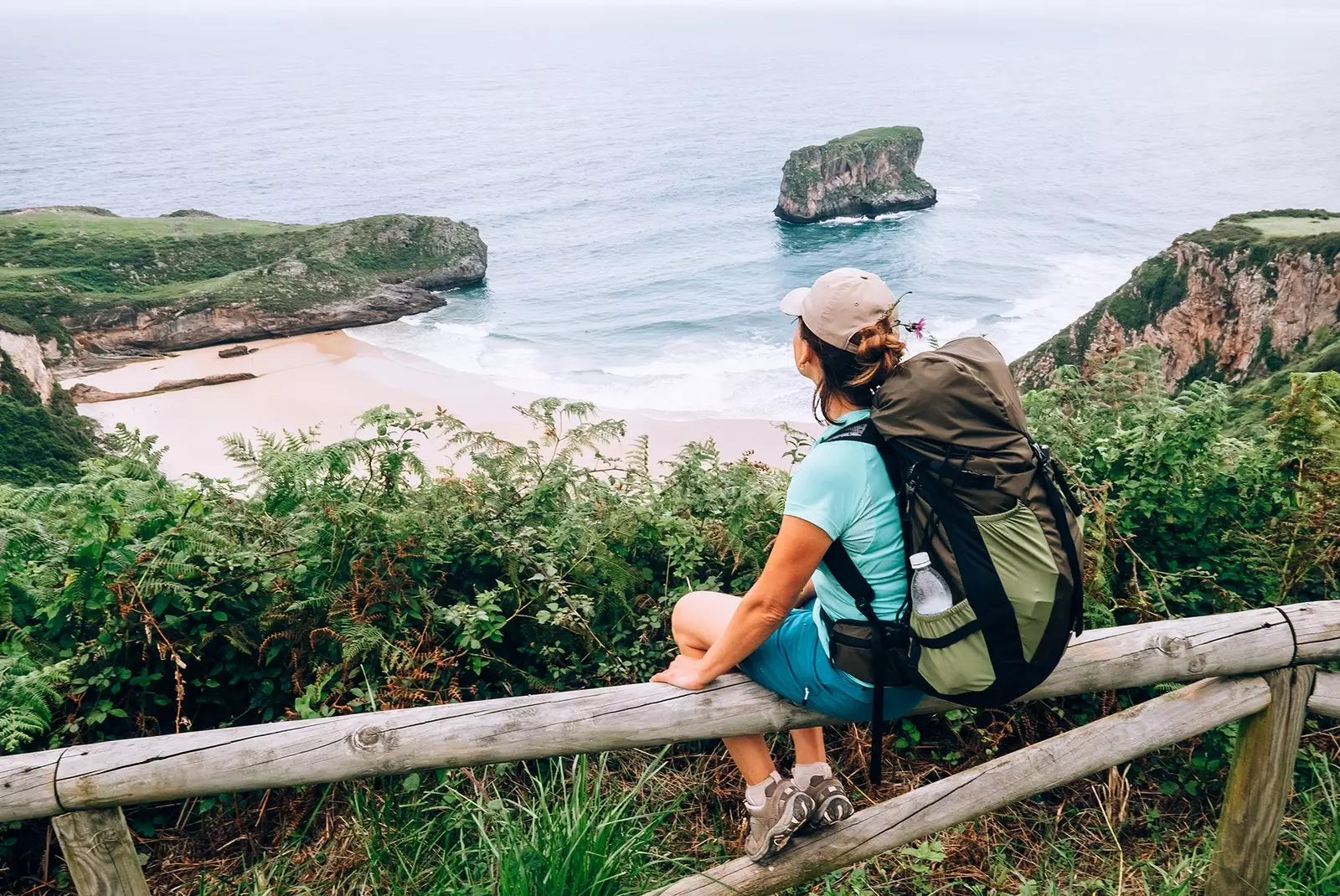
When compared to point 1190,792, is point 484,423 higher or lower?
lower

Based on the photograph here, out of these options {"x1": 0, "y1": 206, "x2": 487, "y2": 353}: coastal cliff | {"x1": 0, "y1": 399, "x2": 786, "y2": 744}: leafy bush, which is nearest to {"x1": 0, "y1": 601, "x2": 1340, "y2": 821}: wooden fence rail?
{"x1": 0, "y1": 399, "x2": 786, "y2": 744}: leafy bush

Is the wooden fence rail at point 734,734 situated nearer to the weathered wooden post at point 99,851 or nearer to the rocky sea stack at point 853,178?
the weathered wooden post at point 99,851

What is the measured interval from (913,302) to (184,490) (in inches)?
2296

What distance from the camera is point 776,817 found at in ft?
8.90

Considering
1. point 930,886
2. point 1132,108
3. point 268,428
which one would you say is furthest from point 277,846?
point 1132,108

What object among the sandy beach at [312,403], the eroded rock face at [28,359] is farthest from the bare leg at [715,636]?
the eroded rock face at [28,359]

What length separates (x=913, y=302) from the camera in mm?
58812

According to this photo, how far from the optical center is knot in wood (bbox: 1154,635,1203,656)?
265 cm

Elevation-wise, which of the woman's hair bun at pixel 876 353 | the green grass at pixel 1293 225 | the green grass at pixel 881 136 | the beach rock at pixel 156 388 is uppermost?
the woman's hair bun at pixel 876 353

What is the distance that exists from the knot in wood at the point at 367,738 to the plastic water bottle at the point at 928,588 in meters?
1.51

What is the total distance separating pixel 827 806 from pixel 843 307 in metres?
1.51

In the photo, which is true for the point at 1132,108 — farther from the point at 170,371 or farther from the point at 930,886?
the point at 930,886

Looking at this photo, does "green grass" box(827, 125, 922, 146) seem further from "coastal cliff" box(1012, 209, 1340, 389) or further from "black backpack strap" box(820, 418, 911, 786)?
"black backpack strap" box(820, 418, 911, 786)

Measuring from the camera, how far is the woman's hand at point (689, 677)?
8.38 feet
